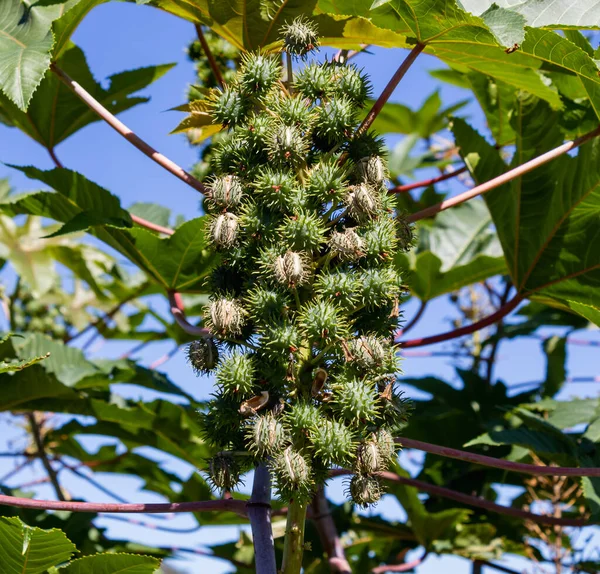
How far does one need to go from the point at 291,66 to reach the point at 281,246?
2.36 feet

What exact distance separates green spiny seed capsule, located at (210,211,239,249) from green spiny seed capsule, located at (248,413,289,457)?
46cm

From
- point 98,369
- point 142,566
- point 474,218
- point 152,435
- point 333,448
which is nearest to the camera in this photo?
point 333,448

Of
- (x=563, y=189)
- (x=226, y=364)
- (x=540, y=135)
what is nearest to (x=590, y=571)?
(x=563, y=189)

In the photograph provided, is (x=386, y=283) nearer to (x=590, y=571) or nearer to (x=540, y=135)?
(x=540, y=135)

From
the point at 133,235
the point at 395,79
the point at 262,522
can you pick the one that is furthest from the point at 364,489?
the point at 133,235

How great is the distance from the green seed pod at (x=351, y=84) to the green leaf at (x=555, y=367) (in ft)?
8.34

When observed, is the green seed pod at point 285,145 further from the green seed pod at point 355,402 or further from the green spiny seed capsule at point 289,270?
the green seed pod at point 355,402

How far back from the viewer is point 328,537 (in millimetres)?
3123

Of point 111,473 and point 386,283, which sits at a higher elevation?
point 111,473

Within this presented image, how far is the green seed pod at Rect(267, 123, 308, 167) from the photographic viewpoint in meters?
1.96

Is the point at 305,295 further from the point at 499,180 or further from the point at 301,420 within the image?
the point at 499,180

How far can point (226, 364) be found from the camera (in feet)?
6.06

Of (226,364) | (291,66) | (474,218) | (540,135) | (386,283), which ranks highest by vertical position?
(474,218)

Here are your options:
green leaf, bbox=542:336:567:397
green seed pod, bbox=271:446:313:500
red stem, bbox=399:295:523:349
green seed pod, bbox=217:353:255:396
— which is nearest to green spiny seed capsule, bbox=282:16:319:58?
green seed pod, bbox=217:353:255:396
